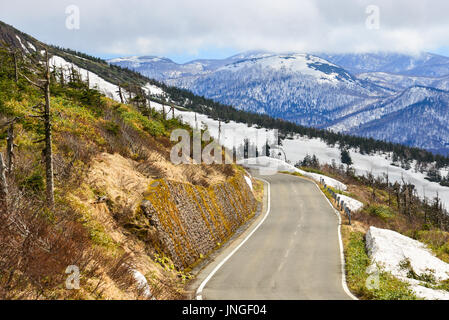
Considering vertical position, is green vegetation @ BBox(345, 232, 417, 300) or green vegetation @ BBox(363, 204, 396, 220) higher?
green vegetation @ BBox(345, 232, 417, 300)

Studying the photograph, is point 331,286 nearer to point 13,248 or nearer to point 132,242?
point 132,242

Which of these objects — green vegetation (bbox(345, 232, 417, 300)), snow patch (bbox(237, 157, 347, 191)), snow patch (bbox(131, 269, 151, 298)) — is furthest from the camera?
snow patch (bbox(237, 157, 347, 191))

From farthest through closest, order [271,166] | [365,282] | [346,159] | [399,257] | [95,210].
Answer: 1. [346,159]
2. [271,166]
3. [399,257]
4. [365,282]
5. [95,210]

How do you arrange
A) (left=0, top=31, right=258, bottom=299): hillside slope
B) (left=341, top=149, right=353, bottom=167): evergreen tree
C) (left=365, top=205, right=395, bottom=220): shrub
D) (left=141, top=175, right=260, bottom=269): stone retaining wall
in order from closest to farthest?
(left=0, top=31, right=258, bottom=299): hillside slope → (left=141, top=175, right=260, bottom=269): stone retaining wall → (left=365, top=205, right=395, bottom=220): shrub → (left=341, top=149, right=353, bottom=167): evergreen tree

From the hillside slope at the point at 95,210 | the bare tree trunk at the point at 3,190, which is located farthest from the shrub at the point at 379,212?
the bare tree trunk at the point at 3,190

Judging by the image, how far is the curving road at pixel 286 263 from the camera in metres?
11.9

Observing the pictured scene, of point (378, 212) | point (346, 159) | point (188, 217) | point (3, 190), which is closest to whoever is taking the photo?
point (3, 190)

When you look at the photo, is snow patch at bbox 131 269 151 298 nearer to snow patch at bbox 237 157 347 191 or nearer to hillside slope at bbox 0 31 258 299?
hillside slope at bbox 0 31 258 299

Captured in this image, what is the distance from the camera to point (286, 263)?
613 inches

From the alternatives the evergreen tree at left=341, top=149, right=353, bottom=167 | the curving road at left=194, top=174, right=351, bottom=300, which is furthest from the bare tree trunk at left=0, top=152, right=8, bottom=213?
the evergreen tree at left=341, top=149, right=353, bottom=167

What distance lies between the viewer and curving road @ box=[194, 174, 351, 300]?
1192 centimetres

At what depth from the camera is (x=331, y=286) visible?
12656mm

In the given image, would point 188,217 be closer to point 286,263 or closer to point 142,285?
point 286,263

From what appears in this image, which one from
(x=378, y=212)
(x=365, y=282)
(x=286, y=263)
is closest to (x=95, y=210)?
(x=286, y=263)
